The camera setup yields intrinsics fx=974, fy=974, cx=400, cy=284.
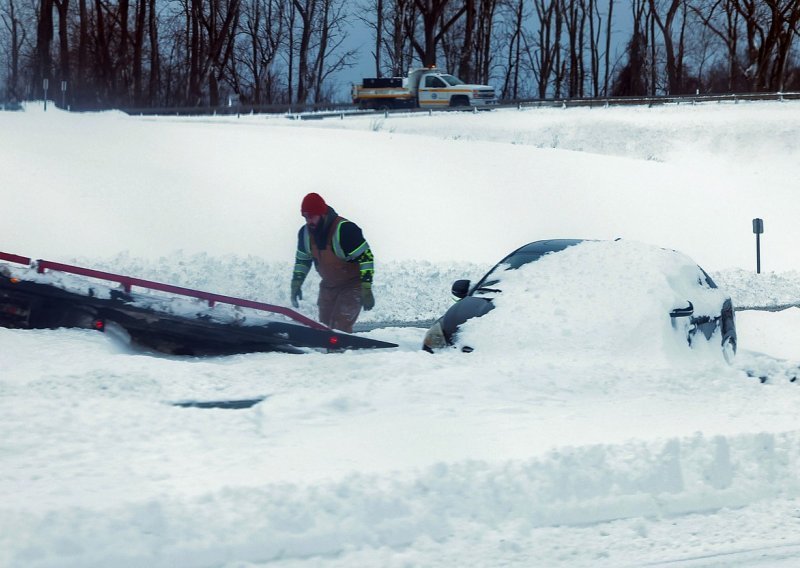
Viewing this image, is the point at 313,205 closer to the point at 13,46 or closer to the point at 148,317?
the point at 148,317

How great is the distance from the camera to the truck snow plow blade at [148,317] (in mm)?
8258

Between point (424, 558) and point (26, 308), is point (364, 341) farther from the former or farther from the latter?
point (424, 558)

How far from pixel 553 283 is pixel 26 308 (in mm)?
4500

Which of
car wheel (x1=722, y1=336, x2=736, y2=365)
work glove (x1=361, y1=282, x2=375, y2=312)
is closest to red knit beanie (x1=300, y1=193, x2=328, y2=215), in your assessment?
work glove (x1=361, y1=282, x2=375, y2=312)

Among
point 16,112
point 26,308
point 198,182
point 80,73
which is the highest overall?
point 80,73

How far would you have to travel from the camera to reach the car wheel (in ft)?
27.4

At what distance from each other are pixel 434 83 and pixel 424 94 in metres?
0.62

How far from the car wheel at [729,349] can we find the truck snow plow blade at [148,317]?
131 inches

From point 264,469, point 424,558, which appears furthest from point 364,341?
point 424,558

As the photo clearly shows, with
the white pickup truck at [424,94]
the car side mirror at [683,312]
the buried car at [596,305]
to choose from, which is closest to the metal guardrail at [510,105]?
the white pickup truck at [424,94]

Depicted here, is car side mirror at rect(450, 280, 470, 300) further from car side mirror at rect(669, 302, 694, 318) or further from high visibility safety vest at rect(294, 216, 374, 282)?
car side mirror at rect(669, 302, 694, 318)

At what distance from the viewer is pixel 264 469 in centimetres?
509

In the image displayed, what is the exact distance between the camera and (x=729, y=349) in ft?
27.9

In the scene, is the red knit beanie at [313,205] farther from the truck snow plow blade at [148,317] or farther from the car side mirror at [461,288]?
the car side mirror at [461,288]
